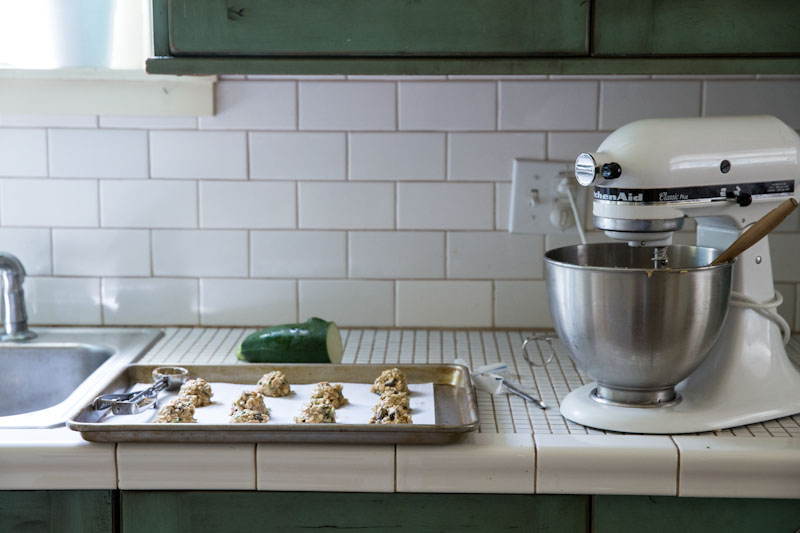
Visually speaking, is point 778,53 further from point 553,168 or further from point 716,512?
point 716,512

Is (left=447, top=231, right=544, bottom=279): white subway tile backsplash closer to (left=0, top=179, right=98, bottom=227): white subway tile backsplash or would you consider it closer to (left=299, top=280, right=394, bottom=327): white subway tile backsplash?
(left=299, top=280, right=394, bottom=327): white subway tile backsplash

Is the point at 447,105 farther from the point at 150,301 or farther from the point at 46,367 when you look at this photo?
the point at 46,367

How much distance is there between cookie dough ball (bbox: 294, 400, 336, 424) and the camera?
1282mm

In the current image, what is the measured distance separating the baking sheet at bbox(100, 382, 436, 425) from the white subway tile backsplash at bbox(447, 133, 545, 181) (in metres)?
0.48

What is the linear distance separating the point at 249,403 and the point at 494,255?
2.20 ft

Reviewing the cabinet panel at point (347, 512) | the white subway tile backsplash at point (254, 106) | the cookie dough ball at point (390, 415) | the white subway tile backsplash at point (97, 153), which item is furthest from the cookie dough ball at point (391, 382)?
→ the white subway tile backsplash at point (97, 153)

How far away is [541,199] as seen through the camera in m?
1.78

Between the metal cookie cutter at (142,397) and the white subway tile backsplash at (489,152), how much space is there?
651 millimetres

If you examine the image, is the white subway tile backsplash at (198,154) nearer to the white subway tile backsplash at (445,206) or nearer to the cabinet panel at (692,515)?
the white subway tile backsplash at (445,206)

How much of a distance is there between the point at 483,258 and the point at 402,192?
20cm

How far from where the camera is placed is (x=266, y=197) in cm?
181

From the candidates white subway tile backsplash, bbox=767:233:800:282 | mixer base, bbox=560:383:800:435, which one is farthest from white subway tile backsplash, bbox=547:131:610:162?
mixer base, bbox=560:383:800:435

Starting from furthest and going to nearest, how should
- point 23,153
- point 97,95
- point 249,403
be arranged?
point 23,153, point 97,95, point 249,403

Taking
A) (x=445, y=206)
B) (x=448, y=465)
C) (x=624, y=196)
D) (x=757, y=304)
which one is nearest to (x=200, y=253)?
(x=445, y=206)
